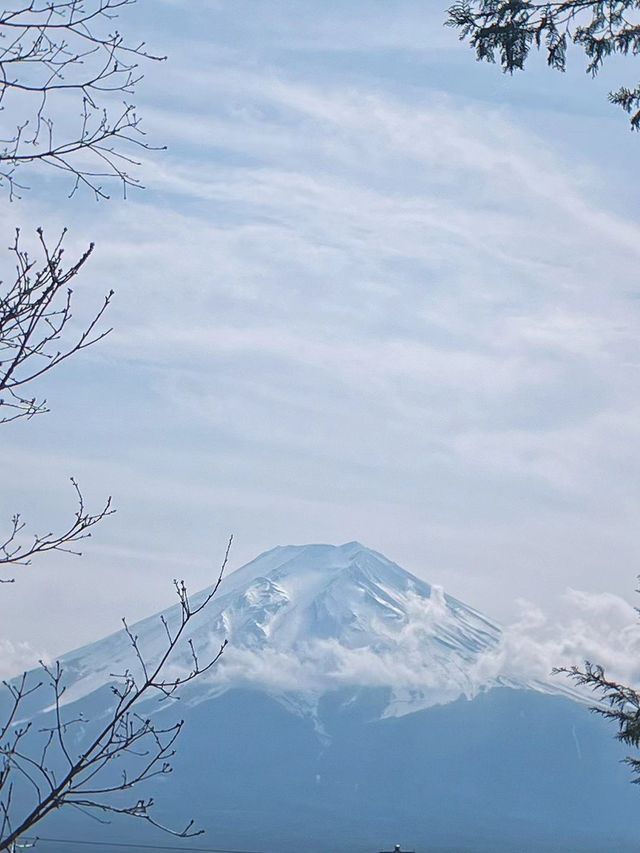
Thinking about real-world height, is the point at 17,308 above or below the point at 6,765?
above

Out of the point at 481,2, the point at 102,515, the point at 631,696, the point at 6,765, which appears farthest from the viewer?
the point at 631,696

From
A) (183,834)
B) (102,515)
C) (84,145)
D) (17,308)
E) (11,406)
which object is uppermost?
(84,145)

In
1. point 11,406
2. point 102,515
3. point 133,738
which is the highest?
point 11,406

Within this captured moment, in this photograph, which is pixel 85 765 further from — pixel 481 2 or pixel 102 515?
pixel 481 2

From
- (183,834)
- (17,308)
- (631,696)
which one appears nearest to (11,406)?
(17,308)

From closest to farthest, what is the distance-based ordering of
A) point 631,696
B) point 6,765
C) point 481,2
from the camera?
point 6,765, point 481,2, point 631,696

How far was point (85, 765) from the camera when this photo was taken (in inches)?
165

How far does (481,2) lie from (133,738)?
6790 millimetres

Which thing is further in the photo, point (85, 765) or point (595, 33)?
point (595, 33)

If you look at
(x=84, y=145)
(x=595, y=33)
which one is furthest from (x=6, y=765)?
(x=595, y=33)

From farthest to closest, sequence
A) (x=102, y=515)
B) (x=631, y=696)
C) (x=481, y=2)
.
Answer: (x=631, y=696)
(x=481, y=2)
(x=102, y=515)

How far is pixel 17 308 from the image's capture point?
417cm

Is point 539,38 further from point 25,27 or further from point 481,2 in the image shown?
point 25,27

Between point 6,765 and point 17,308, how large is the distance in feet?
4.69
